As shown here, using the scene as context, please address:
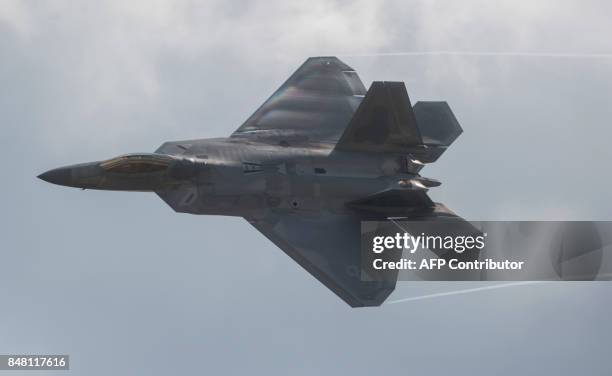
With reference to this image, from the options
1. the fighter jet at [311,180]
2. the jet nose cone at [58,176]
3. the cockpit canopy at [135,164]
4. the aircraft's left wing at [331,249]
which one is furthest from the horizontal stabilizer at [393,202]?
the jet nose cone at [58,176]

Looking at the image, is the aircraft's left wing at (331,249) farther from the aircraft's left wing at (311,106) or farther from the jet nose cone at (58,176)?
the jet nose cone at (58,176)

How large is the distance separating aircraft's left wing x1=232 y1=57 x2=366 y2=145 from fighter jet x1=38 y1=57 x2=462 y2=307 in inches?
11.0

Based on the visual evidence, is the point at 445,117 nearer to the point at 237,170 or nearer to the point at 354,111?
the point at 354,111

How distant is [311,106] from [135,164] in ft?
34.8

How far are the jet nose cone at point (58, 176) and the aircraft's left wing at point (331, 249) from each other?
7.73 m

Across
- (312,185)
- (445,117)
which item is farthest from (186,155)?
(445,117)

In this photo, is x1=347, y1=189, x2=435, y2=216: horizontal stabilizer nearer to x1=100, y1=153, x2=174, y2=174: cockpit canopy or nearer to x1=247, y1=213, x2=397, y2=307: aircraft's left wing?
x1=247, y1=213, x2=397, y2=307: aircraft's left wing

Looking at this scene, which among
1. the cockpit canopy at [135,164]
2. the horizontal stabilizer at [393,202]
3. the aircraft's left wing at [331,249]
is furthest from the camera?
the horizontal stabilizer at [393,202]

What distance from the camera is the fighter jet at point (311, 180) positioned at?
Answer: 5050 centimetres

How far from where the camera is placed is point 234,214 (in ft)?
170

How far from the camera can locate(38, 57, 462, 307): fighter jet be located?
5050 centimetres

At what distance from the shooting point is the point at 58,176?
50062 millimetres

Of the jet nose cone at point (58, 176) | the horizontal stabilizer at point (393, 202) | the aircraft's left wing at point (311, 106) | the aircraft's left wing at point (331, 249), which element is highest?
the aircraft's left wing at point (311, 106)

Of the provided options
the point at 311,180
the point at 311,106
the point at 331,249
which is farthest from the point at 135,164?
the point at 311,106
